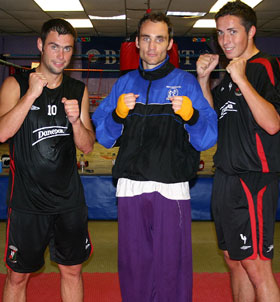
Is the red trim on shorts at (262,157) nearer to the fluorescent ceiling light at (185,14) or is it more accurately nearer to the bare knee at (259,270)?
the bare knee at (259,270)

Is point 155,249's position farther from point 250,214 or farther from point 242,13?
point 242,13

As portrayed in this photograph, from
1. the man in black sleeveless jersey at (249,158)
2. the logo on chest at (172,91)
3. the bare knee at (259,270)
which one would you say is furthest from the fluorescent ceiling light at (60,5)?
the bare knee at (259,270)

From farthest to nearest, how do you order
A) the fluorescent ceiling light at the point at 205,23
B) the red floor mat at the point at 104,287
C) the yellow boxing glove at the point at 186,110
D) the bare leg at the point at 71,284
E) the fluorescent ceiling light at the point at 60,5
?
the fluorescent ceiling light at the point at 205,23
the fluorescent ceiling light at the point at 60,5
the red floor mat at the point at 104,287
the bare leg at the point at 71,284
the yellow boxing glove at the point at 186,110

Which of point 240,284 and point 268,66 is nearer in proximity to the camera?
point 268,66

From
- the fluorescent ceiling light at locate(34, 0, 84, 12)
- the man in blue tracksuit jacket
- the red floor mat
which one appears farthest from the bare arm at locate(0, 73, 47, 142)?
the fluorescent ceiling light at locate(34, 0, 84, 12)

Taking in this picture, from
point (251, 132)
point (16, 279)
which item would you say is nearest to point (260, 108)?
point (251, 132)

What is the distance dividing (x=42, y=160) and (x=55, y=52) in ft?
2.02

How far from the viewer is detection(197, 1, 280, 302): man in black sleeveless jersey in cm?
194

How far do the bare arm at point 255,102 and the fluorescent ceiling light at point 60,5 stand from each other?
23.8 ft

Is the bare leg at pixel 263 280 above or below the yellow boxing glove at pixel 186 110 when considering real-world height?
below

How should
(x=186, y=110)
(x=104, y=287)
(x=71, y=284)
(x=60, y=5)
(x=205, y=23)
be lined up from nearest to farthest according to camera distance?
1. (x=186, y=110)
2. (x=71, y=284)
3. (x=104, y=287)
4. (x=60, y=5)
5. (x=205, y=23)

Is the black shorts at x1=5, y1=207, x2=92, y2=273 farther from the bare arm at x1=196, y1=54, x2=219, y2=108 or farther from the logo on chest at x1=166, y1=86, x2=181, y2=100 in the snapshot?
the bare arm at x1=196, y1=54, x2=219, y2=108

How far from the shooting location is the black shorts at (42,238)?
2031 mm

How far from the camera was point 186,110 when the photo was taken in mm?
1770
